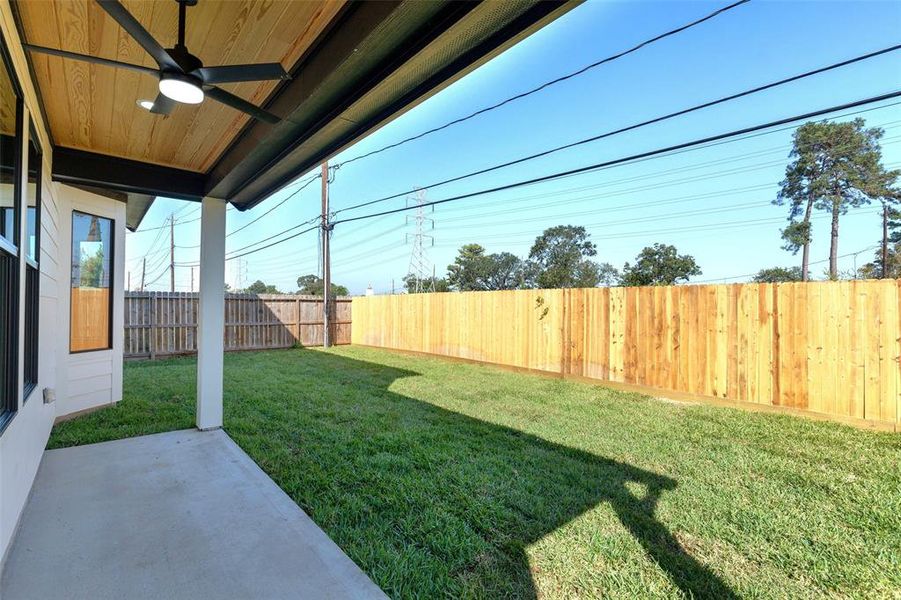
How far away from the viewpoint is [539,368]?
23.9 feet

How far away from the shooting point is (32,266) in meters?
2.60

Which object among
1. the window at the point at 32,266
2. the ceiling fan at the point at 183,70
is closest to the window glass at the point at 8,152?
the ceiling fan at the point at 183,70

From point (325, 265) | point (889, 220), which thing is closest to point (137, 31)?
point (325, 265)

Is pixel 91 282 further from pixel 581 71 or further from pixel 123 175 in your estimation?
pixel 581 71

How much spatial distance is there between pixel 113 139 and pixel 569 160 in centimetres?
647

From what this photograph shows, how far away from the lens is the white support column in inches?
151

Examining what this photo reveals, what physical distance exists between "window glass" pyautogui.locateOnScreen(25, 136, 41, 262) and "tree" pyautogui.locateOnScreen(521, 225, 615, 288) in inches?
A: 1172

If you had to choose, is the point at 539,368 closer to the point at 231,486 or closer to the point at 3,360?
the point at 231,486

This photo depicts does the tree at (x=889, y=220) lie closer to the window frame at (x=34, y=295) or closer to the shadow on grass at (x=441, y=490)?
the shadow on grass at (x=441, y=490)

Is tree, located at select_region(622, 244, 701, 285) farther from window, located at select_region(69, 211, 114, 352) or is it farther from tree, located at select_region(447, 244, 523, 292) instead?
window, located at select_region(69, 211, 114, 352)

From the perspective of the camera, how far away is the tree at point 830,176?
16312mm

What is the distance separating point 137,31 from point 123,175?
8.04ft

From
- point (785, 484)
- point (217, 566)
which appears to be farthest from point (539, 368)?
point (217, 566)

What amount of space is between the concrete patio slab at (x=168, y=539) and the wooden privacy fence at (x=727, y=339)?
16.9 ft
